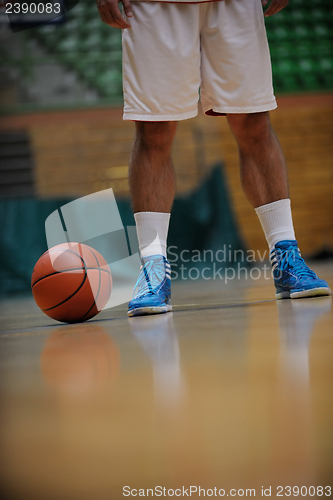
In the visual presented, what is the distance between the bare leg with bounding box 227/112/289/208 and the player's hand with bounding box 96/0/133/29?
1.22ft

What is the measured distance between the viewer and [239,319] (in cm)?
91

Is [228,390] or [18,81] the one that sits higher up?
[18,81]

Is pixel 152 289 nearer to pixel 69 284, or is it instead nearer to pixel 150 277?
pixel 150 277

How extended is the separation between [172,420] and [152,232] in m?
1.03

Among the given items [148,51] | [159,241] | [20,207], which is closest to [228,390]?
[159,241]

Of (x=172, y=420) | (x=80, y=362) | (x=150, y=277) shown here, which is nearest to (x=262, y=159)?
(x=150, y=277)

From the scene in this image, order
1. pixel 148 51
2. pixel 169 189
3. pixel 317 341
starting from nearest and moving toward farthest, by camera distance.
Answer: pixel 317 341 → pixel 148 51 → pixel 169 189

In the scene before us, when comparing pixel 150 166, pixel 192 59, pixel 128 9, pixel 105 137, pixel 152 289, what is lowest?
pixel 152 289

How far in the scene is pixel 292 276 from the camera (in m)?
1.26

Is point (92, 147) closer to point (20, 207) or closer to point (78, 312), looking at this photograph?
point (20, 207)

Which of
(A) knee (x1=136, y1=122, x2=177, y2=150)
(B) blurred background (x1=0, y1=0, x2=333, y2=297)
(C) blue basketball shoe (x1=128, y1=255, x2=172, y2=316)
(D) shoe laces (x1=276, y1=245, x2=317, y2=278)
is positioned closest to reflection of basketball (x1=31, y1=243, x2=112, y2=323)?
(C) blue basketball shoe (x1=128, y1=255, x2=172, y2=316)

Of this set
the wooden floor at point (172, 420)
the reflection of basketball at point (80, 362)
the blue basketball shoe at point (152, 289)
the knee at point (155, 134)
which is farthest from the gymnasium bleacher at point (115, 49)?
the wooden floor at point (172, 420)

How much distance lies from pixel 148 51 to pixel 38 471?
1180 mm

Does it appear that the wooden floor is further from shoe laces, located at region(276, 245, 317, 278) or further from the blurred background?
the blurred background
